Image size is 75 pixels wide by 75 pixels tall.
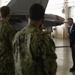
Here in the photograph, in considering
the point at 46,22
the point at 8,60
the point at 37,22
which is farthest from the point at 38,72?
the point at 46,22

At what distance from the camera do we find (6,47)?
3523 millimetres

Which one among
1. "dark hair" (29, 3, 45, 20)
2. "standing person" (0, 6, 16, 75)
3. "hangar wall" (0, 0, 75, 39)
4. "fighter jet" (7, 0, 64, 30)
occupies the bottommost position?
"hangar wall" (0, 0, 75, 39)

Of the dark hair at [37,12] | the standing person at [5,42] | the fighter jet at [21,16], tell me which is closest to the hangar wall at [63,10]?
the fighter jet at [21,16]

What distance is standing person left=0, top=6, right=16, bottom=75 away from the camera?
3504 mm

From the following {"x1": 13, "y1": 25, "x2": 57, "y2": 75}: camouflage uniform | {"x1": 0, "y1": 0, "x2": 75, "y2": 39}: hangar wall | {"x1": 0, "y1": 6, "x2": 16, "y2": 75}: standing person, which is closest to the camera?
{"x1": 13, "y1": 25, "x2": 57, "y2": 75}: camouflage uniform

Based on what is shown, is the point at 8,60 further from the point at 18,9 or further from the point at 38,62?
the point at 18,9

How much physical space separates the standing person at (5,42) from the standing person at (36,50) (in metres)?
0.89

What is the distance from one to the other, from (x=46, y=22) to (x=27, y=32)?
6.93 metres

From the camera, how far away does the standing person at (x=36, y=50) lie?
96.9 inches

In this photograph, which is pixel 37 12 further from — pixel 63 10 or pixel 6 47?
pixel 63 10

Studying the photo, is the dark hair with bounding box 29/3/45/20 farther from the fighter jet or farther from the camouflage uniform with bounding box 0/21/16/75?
the fighter jet

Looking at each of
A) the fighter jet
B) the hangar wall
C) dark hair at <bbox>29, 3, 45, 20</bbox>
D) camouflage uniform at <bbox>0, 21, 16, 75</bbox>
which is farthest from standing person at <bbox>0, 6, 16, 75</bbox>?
the hangar wall

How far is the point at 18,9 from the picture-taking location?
10914 mm

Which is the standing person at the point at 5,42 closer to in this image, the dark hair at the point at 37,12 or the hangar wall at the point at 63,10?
the dark hair at the point at 37,12
